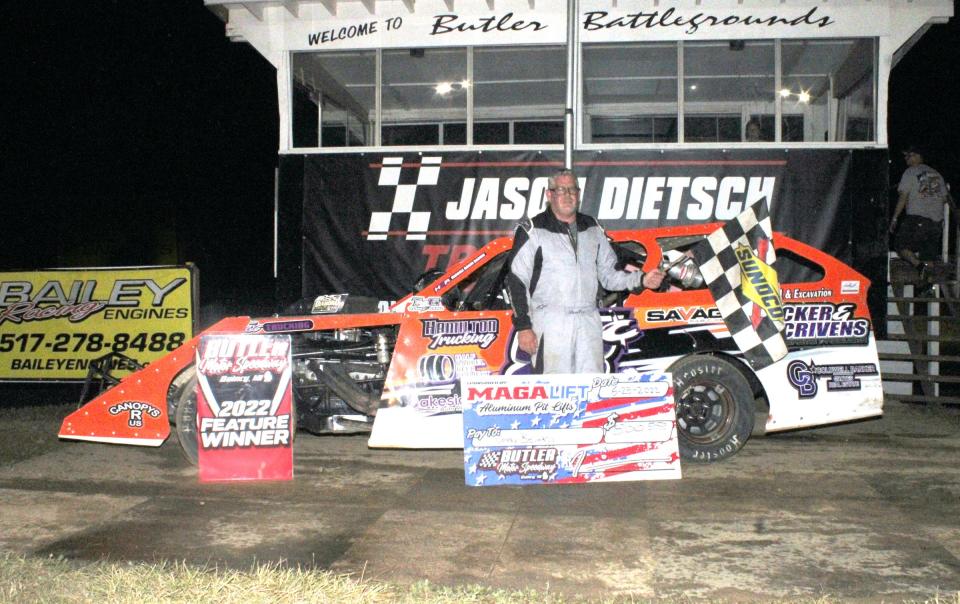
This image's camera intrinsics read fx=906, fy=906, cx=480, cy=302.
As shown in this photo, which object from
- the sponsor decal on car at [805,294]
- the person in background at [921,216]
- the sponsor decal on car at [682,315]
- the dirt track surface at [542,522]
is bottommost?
the dirt track surface at [542,522]

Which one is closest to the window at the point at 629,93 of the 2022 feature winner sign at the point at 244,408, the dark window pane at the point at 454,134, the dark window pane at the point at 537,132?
the dark window pane at the point at 537,132

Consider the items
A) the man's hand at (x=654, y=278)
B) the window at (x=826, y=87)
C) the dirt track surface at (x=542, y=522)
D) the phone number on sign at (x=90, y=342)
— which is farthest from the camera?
the window at (x=826, y=87)

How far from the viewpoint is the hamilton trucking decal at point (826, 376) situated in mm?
6488

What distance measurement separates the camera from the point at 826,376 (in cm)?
650

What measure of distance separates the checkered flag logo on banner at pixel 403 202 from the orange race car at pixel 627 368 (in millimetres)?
4246

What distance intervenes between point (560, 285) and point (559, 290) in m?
0.03

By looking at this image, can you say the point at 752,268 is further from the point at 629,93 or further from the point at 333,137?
the point at 333,137

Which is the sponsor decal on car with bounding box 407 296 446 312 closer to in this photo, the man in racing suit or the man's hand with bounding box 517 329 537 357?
the man in racing suit

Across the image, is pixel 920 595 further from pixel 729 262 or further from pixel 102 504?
pixel 102 504

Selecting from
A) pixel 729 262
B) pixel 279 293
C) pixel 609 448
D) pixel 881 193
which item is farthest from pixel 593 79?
pixel 609 448

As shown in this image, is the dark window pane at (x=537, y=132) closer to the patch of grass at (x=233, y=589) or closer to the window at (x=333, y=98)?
the window at (x=333, y=98)

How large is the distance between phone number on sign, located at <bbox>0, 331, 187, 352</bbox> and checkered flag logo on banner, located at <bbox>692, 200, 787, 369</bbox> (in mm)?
6353

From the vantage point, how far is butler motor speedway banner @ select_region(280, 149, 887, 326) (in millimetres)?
10281

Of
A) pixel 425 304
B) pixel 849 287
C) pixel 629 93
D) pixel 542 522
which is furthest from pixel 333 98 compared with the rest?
pixel 542 522
